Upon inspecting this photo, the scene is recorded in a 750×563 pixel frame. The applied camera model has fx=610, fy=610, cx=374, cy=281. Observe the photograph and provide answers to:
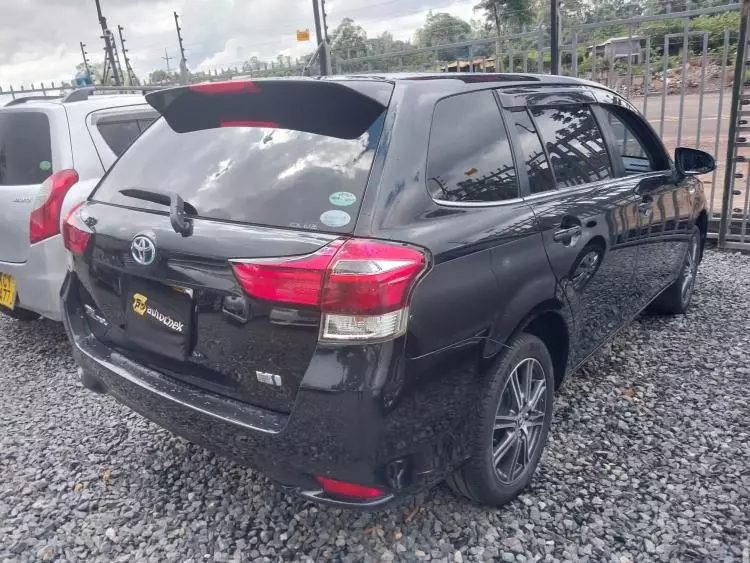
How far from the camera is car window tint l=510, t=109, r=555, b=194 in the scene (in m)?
2.60

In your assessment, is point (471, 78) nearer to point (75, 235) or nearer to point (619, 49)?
point (75, 235)

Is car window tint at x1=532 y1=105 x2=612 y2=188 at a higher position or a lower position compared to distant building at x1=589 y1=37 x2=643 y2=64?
lower

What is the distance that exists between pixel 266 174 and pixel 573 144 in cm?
162

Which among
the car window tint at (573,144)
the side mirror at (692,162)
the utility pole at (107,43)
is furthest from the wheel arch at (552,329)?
the utility pole at (107,43)

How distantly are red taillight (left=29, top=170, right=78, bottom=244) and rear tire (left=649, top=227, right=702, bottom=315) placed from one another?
4.10 m

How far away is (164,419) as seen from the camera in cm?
229

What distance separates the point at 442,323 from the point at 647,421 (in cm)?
177


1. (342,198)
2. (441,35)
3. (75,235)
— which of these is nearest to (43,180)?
(75,235)

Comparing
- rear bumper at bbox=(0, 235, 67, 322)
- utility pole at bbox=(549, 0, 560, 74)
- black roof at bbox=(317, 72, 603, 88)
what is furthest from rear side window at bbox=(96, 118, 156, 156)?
utility pole at bbox=(549, 0, 560, 74)

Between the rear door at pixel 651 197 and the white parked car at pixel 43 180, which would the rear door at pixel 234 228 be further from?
the rear door at pixel 651 197

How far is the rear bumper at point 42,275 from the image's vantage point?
380 cm

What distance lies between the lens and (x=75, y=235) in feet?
8.55

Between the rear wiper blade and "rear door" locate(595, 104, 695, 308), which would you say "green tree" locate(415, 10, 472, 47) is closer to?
"rear door" locate(595, 104, 695, 308)

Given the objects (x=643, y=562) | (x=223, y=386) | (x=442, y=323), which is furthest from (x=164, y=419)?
(x=643, y=562)
